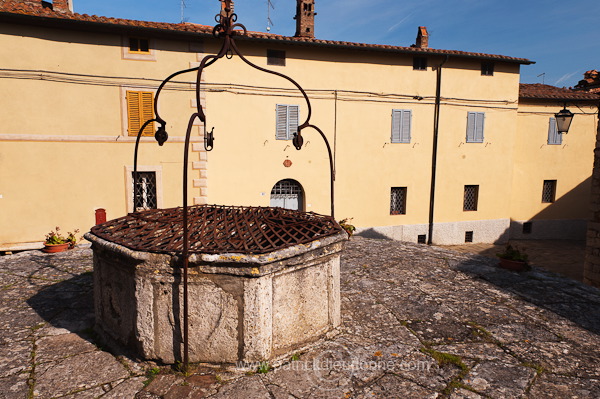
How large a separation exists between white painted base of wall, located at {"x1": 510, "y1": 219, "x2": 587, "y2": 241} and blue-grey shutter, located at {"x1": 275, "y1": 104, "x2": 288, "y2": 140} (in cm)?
1194

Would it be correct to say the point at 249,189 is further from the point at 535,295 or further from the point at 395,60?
the point at 535,295

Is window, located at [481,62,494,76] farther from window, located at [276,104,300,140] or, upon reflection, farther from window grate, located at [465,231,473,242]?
window, located at [276,104,300,140]

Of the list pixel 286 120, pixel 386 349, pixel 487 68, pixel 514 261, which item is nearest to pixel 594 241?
pixel 514 261

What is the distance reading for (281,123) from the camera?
41.4 feet

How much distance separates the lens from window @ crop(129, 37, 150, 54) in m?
10.7

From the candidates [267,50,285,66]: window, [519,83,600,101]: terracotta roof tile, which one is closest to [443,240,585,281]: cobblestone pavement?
[519,83,600,101]: terracotta roof tile

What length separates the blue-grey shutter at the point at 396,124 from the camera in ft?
45.7

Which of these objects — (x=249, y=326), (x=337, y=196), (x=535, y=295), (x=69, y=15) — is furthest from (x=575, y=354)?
(x=69, y=15)

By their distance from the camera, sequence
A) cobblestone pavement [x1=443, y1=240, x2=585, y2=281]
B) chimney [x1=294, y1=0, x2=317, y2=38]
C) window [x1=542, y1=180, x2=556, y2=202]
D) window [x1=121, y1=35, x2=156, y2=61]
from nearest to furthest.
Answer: window [x1=121, y1=35, x2=156, y2=61]
cobblestone pavement [x1=443, y1=240, x2=585, y2=281]
chimney [x1=294, y1=0, x2=317, y2=38]
window [x1=542, y1=180, x2=556, y2=202]

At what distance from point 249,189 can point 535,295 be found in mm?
8974

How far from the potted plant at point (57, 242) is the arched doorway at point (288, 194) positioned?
636 cm

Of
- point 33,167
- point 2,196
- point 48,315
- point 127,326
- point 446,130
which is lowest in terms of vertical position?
point 48,315

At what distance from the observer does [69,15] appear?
33.2 feet

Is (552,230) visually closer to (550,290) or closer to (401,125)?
(401,125)
